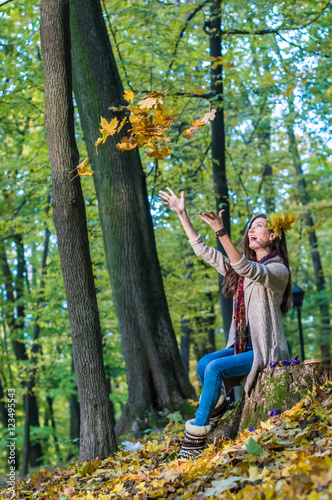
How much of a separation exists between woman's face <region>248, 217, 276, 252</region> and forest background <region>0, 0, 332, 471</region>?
0.82m

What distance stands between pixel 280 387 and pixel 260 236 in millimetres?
1319

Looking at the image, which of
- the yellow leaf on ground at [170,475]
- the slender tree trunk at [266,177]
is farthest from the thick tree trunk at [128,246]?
the slender tree trunk at [266,177]

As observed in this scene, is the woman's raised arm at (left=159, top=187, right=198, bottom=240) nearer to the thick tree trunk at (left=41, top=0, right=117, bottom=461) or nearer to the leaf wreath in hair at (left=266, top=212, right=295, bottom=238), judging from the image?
the leaf wreath in hair at (left=266, top=212, right=295, bottom=238)

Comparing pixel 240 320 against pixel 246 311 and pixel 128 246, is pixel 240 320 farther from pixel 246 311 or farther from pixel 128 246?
pixel 128 246

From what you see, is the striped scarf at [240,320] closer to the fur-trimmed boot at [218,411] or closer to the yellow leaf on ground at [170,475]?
the fur-trimmed boot at [218,411]

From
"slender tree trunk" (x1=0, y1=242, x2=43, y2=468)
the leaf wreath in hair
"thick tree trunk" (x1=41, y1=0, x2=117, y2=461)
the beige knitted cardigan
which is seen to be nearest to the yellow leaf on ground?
the beige knitted cardigan

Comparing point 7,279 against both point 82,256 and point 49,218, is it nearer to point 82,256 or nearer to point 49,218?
point 49,218

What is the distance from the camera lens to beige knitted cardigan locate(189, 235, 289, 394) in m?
4.05

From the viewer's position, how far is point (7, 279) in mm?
17297

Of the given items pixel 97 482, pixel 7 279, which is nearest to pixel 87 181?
pixel 7 279

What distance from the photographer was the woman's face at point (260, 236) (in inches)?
176

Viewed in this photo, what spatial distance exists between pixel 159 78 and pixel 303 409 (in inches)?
267

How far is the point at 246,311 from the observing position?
14.1ft

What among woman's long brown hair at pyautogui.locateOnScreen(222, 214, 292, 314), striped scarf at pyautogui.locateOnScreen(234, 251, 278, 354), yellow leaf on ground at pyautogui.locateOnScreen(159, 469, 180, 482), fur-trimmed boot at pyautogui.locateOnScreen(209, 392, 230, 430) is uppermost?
woman's long brown hair at pyautogui.locateOnScreen(222, 214, 292, 314)
